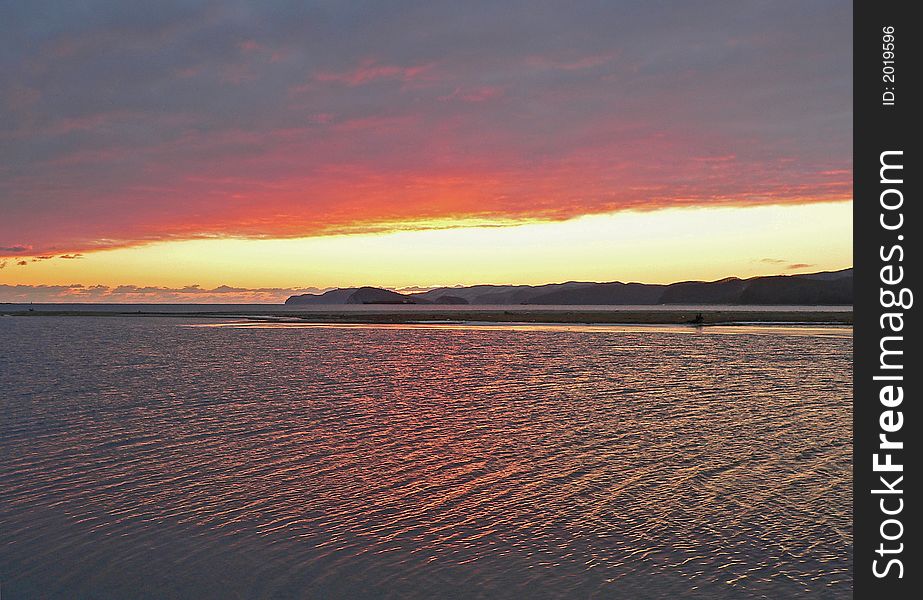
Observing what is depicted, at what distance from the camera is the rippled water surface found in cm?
1069

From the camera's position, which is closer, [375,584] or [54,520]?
[375,584]

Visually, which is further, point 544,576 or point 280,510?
point 280,510

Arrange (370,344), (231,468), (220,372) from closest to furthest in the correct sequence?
(231,468) < (220,372) < (370,344)

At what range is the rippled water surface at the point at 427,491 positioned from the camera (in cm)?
1069

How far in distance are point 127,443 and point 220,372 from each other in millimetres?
21535

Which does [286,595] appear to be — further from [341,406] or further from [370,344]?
[370,344]

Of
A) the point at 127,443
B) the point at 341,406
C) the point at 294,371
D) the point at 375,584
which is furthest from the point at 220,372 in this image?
the point at 375,584

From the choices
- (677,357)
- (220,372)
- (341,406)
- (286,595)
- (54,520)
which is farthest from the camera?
(677,357)

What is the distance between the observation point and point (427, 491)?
15.4 metres

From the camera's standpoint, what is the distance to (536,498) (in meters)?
14.9

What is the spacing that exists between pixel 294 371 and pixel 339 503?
1138 inches

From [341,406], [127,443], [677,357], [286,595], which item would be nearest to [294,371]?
[341,406]

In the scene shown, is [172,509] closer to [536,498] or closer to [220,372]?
[536,498]

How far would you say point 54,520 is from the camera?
13297mm
